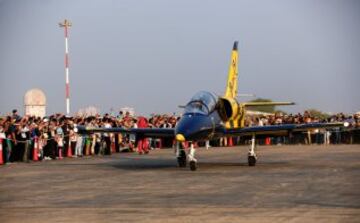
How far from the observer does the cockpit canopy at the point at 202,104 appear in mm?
27844

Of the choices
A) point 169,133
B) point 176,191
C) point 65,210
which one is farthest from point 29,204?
point 169,133

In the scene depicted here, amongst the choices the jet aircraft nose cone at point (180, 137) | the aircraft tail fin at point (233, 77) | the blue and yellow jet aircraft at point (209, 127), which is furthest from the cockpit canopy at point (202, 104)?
the aircraft tail fin at point (233, 77)

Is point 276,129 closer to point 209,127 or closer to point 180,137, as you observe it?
point 209,127

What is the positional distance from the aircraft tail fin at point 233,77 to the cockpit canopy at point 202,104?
8.00 m

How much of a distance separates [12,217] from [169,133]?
16033mm

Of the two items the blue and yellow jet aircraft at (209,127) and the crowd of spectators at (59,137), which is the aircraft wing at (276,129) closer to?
the blue and yellow jet aircraft at (209,127)

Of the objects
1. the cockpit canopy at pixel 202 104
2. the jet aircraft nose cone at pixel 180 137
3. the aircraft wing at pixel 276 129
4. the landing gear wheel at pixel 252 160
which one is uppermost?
the cockpit canopy at pixel 202 104

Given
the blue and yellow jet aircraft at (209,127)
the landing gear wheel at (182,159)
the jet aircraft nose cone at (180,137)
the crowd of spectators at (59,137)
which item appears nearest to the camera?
the jet aircraft nose cone at (180,137)

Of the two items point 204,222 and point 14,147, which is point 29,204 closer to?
point 204,222

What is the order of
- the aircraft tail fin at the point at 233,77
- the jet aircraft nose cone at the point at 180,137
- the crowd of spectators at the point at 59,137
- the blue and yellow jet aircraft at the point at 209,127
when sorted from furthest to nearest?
the aircraft tail fin at the point at 233,77
the crowd of spectators at the point at 59,137
the blue and yellow jet aircraft at the point at 209,127
the jet aircraft nose cone at the point at 180,137

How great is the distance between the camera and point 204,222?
13.1 m

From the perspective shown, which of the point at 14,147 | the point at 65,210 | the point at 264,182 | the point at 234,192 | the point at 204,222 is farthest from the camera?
the point at 14,147

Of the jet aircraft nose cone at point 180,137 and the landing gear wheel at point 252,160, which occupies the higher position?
the jet aircraft nose cone at point 180,137

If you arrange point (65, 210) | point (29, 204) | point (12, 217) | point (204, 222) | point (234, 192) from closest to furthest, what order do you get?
1. point (204, 222)
2. point (12, 217)
3. point (65, 210)
4. point (29, 204)
5. point (234, 192)
